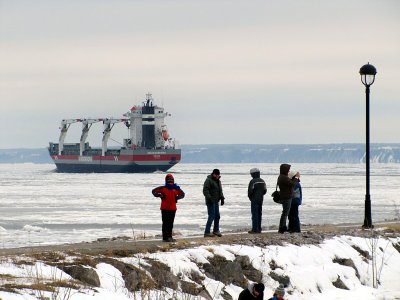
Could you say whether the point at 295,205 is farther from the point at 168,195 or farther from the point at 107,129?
the point at 107,129

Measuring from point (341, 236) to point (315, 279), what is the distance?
115 inches

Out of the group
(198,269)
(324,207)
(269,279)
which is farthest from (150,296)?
(324,207)

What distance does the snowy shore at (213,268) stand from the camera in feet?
37.2

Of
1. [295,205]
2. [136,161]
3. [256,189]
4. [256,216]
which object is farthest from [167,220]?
[136,161]

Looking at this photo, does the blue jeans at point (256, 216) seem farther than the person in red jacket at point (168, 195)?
Yes

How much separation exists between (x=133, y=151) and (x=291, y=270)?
11956 centimetres

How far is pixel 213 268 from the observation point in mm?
13734

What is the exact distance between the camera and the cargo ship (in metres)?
134

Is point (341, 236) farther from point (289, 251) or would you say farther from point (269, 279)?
point (269, 279)

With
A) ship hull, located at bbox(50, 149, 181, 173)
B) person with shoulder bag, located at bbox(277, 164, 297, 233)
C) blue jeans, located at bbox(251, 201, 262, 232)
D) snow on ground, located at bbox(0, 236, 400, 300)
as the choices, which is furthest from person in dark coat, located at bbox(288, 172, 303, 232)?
ship hull, located at bbox(50, 149, 181, 173)

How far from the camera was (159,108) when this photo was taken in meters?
140

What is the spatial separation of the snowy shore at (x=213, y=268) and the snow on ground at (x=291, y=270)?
0.01 metres

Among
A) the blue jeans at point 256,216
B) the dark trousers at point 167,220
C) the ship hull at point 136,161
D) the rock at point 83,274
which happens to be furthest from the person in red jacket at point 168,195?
the ship hull at point 136,161

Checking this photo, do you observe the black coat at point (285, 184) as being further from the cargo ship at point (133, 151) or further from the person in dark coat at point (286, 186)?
the cargo ship at point (133, 151)
